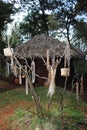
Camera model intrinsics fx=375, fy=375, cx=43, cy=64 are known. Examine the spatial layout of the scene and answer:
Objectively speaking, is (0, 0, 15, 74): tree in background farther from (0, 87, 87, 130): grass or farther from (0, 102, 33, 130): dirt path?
(0, 87, 87, 130): grass

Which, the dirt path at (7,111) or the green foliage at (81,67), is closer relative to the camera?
the dirt path at (7,111)

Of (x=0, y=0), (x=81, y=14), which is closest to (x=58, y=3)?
(x=81, y=14)

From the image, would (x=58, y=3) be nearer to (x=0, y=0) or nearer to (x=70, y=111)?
(x=0, y=0)

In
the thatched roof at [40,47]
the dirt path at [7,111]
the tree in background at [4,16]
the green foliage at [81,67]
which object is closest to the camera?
the dirt path at [7,111]

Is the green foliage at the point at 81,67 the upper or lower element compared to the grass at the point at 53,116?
upper

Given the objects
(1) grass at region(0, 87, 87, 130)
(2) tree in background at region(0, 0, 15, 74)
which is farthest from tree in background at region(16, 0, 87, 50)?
(1) grass at region(0, 87, 87, 130)

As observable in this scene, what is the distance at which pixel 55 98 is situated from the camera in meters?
11.5

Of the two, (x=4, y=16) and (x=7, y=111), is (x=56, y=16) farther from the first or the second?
(x=7, y=111)

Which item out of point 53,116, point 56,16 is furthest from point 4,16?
point 53,116

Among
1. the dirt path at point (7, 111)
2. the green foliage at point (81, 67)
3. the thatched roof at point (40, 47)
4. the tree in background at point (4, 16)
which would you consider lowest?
the dirt path at point (7, 111)

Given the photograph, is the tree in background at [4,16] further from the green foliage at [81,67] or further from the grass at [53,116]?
the grass at [53,116]

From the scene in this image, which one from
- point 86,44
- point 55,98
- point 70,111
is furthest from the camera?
point 86,44

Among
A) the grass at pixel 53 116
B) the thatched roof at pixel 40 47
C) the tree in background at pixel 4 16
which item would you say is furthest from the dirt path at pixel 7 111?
the tree in background at pixel 4 16

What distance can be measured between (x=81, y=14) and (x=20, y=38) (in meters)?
6.89
